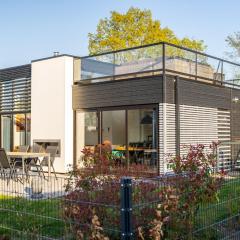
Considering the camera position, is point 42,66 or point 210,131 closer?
point 210,131

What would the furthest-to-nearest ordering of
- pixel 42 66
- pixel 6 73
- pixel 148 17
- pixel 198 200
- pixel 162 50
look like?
pixel 148 17, pixel 6 73, pixel 42 66, pixel 162 50, pixel 198 200

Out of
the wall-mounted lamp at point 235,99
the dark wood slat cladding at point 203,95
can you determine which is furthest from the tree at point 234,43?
the dark wood slat cladding at point 203,95

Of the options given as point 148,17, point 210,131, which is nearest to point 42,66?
point 210,131

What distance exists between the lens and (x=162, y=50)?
39.3 ft

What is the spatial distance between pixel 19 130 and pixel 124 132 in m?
5.28

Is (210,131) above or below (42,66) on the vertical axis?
below

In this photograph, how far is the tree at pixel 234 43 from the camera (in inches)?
1176

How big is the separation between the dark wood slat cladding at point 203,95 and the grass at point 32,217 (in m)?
7.65

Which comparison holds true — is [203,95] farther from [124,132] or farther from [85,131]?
[85,131]

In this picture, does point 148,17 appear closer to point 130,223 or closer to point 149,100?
point 149,100

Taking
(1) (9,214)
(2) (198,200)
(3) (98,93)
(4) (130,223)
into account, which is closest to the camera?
(4) (130,223)

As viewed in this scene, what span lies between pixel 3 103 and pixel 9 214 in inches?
472

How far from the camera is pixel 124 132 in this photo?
44.1 feet

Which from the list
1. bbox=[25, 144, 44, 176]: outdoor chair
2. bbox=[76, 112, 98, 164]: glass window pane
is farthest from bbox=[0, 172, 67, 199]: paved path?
bbox=[76, 112, 98, 164]: glass window pane
